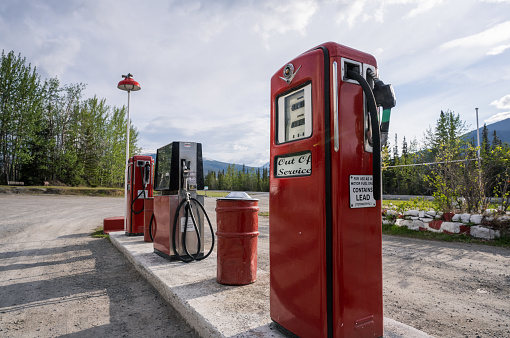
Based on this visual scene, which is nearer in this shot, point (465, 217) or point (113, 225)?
point (465, 217)

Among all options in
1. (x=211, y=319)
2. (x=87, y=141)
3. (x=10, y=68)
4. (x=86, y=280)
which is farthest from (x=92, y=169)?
(x=211, y=319)

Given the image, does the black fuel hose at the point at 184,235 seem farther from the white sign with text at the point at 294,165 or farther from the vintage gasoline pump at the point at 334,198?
the vintage gasoline pump at the point at 334,198

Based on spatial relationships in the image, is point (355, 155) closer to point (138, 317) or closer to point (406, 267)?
point (138, 317)

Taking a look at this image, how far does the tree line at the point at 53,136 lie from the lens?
84.2 ft

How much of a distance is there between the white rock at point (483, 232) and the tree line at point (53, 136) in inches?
1183

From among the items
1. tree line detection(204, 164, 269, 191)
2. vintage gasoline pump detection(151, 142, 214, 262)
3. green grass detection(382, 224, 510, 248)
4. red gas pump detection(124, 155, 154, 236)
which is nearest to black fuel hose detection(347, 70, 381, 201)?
vintage gasoline pump detection(151, 142, 214, 262)

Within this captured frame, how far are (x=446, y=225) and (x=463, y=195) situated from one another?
99 cm

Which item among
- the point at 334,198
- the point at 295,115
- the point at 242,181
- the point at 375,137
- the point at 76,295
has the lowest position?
the point at 76,295

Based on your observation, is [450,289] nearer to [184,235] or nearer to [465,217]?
[184,235]

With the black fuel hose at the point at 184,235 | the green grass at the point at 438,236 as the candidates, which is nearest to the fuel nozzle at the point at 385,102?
the black fuel hose at the point at 184,235

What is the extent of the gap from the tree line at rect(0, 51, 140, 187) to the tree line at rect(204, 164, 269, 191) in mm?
28857

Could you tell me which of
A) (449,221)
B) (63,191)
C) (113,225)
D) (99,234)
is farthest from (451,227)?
(63,191)

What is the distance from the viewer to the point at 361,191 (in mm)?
2023

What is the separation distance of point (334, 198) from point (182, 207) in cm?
324
